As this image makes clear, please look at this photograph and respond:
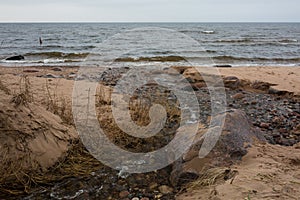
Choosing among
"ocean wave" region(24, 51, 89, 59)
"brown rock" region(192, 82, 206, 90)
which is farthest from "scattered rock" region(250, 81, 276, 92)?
"ocean wave" region(24, 51, 89, 59)

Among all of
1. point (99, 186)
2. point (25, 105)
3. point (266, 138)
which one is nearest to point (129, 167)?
point (99, 186)

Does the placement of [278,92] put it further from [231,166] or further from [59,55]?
[59,55]

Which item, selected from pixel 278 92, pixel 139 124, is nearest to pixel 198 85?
pixel 278 92

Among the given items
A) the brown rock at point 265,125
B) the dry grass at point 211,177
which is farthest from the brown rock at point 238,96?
the dry grass at point 211,177

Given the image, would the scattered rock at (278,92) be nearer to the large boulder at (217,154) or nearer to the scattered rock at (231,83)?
the scattered rock at (231,83)

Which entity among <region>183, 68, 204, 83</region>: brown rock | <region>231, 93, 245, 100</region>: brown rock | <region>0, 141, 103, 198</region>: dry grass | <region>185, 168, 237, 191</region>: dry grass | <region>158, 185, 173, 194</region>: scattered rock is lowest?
<region>158, 185, 173, 194</region>: scattered rock

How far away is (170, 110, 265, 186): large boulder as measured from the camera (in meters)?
2.71

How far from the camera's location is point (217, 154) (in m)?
2.84

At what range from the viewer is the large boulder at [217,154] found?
2.71 metres

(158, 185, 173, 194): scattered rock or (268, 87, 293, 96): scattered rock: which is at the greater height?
(268, 87, 293, 96): scattered rock

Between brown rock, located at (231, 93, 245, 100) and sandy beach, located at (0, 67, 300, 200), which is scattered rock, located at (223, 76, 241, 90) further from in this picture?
sandy beach, located at (0, 67, 300, 200)

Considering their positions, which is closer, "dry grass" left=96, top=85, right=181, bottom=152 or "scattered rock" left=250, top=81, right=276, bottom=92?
"dry grass" left=96, top=85, right=181, bottom=152

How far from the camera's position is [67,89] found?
5781 mm

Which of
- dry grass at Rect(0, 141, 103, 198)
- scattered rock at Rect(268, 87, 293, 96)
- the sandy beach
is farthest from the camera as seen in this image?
scattered rock at Rect(268, 87, 293, 96)
